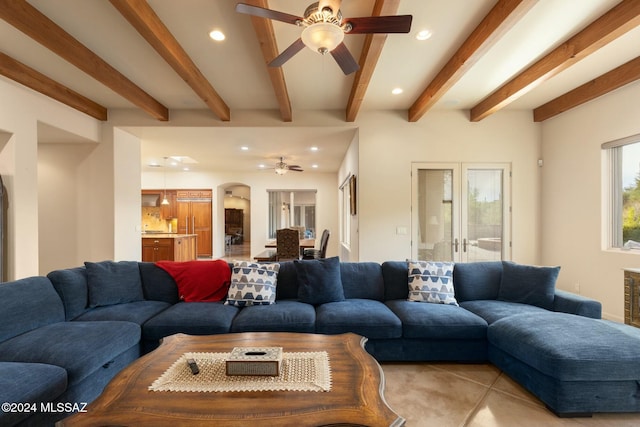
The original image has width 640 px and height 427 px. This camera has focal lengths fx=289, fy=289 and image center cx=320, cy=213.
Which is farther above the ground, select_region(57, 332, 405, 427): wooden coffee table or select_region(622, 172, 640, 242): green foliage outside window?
select_region(622, 172, 640, 242): green foliage outside window

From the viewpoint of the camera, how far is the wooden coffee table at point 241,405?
1111mm

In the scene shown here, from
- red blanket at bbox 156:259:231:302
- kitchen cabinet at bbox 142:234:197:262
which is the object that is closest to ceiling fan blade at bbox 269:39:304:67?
red blanket at bbox 156:259:231:302

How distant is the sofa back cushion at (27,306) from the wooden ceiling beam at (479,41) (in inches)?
164

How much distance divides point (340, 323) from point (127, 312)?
182 centimetres

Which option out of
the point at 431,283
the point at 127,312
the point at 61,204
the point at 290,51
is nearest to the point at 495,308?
the point at 431,283

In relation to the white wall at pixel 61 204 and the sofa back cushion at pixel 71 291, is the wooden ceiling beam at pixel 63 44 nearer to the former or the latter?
the white wall at pixel 61 204

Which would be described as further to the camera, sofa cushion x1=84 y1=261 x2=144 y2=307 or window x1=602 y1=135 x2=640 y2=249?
window x1=602 y1=135 x2=640 y2=249

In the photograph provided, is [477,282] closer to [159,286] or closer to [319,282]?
[319,282]

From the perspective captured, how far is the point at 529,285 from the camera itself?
9.34 ft

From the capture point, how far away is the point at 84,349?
5.89 ft

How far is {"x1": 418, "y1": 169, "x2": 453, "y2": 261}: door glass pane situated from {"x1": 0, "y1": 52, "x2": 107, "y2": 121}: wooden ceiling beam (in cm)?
513

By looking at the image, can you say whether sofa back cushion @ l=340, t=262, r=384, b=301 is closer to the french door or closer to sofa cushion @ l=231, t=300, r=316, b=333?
sofa cushion @ l=231, t=300, r=316, b=333

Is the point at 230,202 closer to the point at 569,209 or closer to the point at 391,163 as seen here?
the point at 391,163

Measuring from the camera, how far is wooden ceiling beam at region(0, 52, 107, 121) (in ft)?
10.3
